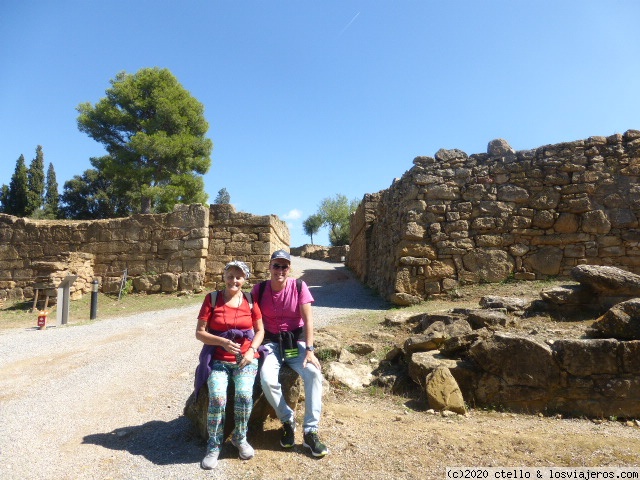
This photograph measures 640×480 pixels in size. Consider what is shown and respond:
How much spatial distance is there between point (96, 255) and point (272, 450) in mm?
12235

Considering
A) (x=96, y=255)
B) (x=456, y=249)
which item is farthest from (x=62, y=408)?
(x=96, y=255)

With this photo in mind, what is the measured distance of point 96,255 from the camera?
13.6 metres

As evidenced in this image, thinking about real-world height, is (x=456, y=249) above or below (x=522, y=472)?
above

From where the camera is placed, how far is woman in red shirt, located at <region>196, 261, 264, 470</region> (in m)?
3.44

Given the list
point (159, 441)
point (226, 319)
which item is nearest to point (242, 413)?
point (226, 319)

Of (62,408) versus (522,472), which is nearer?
(522,472)

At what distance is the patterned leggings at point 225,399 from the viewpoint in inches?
135

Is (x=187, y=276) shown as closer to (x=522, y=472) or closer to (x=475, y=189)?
(x=475, y=189)

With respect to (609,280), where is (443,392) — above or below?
below

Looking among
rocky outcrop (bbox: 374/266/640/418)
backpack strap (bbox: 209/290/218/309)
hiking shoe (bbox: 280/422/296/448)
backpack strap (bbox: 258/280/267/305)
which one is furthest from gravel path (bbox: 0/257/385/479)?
rocky outcrop (bbox: 374/266/640/418)

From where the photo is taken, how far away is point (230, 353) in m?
3.72

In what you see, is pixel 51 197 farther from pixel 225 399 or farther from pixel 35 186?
pixel 225 399

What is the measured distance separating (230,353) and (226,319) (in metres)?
0.31

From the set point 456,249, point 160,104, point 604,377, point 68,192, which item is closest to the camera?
point 604,377
